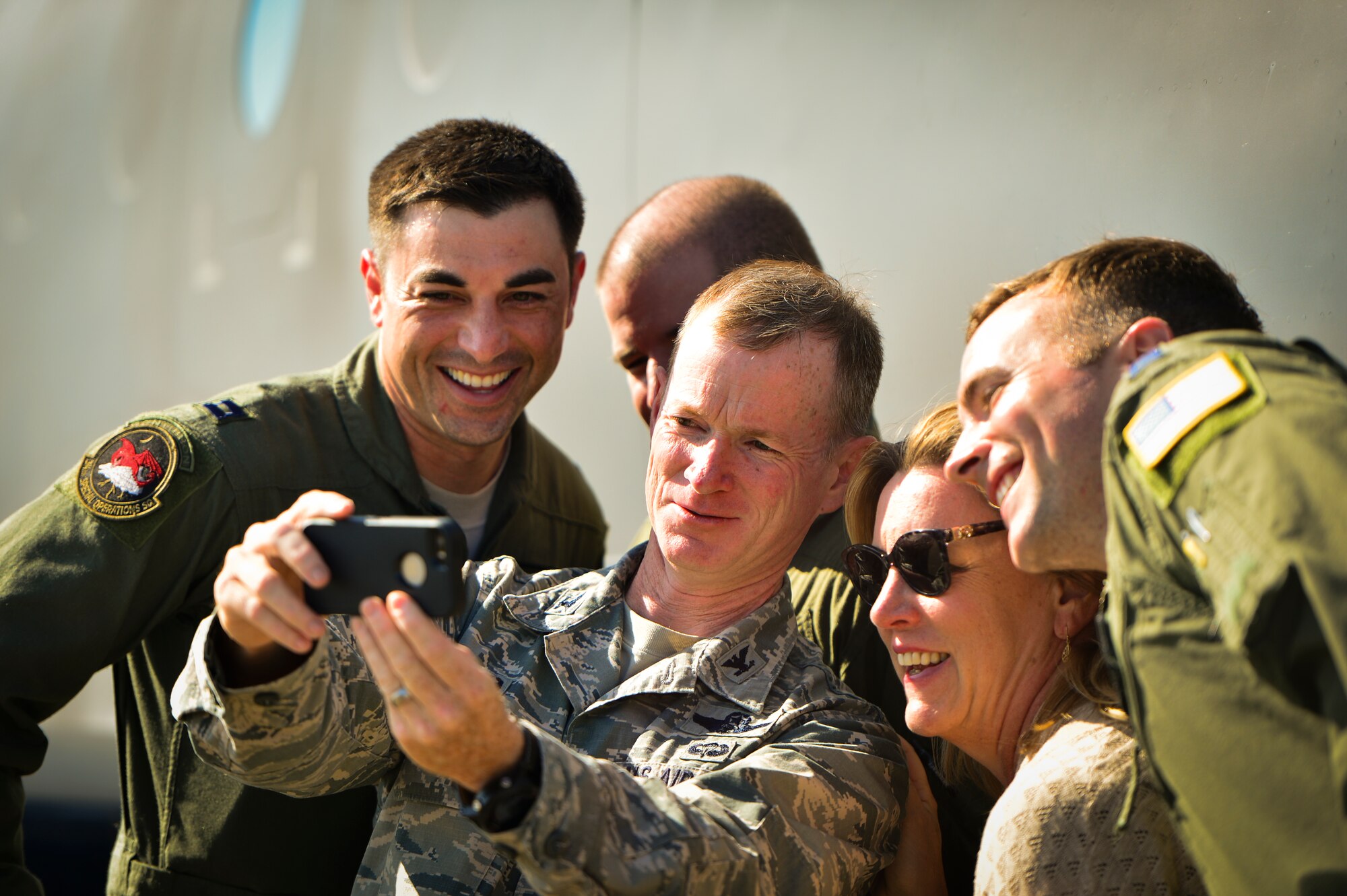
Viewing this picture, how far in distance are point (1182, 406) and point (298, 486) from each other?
2.03 meters

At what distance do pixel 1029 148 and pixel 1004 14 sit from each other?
13.4 inches

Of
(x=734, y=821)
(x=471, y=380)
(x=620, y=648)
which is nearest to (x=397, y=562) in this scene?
(x=734, y=821)

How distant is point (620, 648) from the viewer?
2.04 meters

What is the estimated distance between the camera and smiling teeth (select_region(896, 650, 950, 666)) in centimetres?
190

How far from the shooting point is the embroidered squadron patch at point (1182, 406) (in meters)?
1.15

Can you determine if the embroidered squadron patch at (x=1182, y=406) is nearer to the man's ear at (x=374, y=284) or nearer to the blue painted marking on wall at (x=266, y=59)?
the man's ear at (x=374, y=284)

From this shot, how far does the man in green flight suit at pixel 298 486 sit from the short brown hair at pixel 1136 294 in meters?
1.53

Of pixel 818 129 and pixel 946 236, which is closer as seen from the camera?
pixel 946 236

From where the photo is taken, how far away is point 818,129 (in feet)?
10.6

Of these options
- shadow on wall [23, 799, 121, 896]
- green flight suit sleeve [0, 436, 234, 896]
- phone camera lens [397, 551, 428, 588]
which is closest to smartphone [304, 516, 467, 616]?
phone camera lens [397, 551, 428, 588]

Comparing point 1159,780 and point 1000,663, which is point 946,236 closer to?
point 1000,663

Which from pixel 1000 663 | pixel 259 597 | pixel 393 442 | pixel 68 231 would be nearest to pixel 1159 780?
pixel 1000 663

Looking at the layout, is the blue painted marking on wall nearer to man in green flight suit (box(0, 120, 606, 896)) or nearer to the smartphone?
man in green flight suit (box(0, 120, 606, 896))

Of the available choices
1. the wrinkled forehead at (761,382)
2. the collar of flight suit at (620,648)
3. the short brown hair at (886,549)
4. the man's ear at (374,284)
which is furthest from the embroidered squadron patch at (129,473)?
the short brown hair at (886,549)
